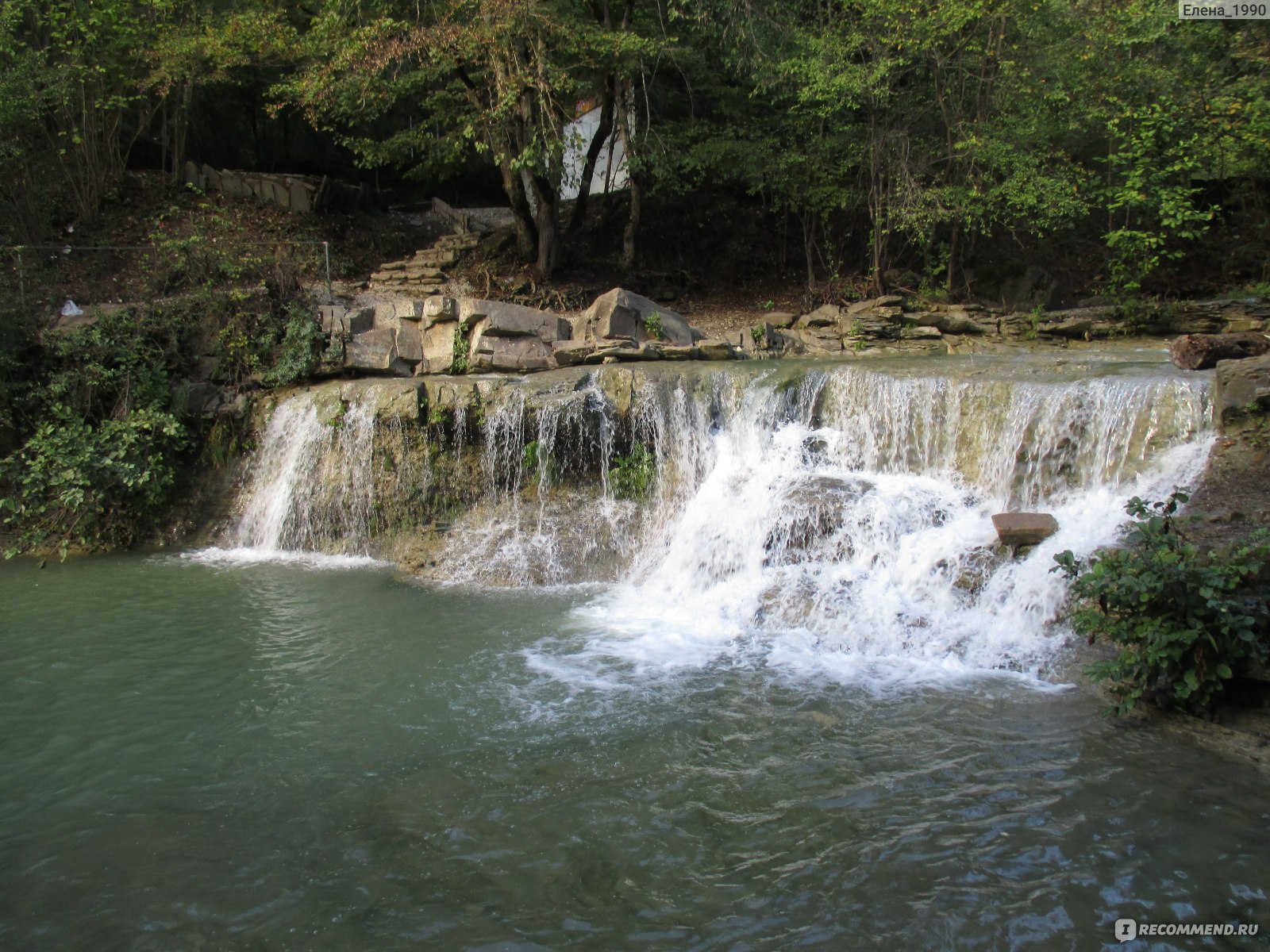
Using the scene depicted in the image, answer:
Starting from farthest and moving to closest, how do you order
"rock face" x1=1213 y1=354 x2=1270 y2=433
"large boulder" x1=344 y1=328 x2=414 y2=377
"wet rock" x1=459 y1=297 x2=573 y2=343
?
"wet rock" x1=459 y1=297 x2=573 y2=343, "large boulder" x1=344 y1=328 x2=414 y2=377, "rock face" x1=1213 y1=354 x2=1270 y2=433

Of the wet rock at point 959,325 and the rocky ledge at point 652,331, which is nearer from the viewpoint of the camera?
the rocky ledge at point 652,331

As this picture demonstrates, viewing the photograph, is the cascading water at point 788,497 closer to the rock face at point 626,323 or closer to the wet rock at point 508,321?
the wet rock at point 508,321

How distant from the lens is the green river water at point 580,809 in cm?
340

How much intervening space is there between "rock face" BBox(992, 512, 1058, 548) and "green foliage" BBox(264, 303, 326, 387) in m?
8.47

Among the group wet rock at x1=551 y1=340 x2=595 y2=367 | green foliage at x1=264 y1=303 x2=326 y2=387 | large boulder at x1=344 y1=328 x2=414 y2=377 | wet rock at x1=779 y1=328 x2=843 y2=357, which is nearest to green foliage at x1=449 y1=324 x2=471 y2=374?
large boulder at x1=344 y1=328 x2=414 y2=377

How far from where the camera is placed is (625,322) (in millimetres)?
11727

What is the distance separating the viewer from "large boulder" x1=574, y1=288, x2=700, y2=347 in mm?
11617

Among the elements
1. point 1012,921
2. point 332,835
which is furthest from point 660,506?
point 1012,921

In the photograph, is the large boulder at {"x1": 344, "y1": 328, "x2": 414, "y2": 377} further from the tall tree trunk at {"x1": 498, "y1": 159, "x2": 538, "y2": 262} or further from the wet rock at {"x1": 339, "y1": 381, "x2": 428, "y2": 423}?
the tall tree trunk at {"x1": 498, "y1": 159, "x2": 538, "y2": 262}

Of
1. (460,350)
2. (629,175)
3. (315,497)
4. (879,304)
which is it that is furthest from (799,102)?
(315,497)

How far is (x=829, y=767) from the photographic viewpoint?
178 inches

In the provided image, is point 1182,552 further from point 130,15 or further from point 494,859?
point 130,15

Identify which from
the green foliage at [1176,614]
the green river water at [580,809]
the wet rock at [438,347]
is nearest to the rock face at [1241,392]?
the green foliage at [1176,614]

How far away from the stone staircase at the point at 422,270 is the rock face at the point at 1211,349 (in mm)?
11202
